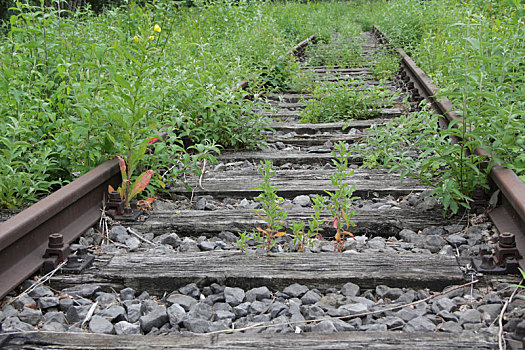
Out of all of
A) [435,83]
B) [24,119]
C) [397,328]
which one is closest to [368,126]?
[435,83]

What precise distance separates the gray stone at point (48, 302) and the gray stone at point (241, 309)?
743 mm

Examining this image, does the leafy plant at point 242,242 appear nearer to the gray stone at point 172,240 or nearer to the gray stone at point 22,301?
the gray stone at point 172,240

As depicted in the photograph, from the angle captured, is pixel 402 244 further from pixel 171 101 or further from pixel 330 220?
pixel 171 101

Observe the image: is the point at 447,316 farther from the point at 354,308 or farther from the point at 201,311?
the point at 201,311

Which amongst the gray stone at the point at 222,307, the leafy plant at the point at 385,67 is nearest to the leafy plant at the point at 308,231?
the gray stone at the point at 222,307

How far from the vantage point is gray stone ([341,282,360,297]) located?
2.39m

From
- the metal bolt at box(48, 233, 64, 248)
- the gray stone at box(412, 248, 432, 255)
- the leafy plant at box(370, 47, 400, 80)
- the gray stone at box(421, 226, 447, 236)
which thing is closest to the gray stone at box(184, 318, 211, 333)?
the metal bolt at box(48, 233, 64, 248)

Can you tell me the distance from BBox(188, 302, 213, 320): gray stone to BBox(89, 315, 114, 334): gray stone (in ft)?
1.01

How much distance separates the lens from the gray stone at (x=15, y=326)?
2.06 m

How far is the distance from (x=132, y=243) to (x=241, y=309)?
0.99 metres

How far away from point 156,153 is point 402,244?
5.55 feet

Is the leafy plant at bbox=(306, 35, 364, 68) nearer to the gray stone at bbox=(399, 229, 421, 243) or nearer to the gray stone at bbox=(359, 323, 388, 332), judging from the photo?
the gray stone at bbox=(399, 229, 421, 243)

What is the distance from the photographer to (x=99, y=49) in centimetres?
384

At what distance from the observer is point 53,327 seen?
7.00 feet
